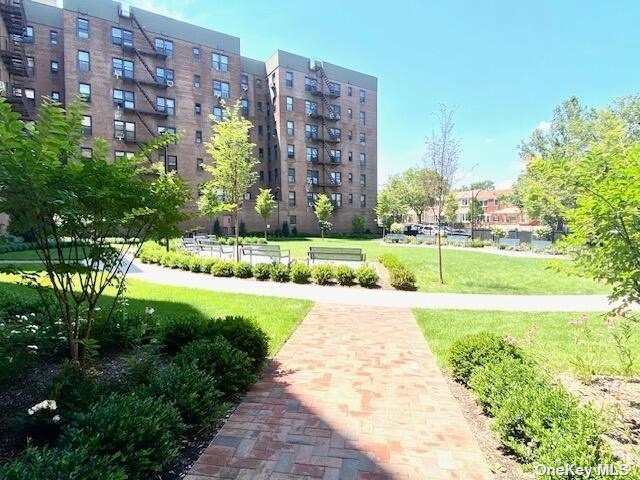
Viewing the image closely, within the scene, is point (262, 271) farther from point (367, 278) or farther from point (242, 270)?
point (367, 278)

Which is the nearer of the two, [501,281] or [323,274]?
[323,274]

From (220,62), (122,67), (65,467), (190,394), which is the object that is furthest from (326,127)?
(65,467)

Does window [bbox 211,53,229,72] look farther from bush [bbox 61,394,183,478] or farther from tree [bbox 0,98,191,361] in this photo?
bush [bbox 61,394,183,478]

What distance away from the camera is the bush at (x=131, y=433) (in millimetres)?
2570

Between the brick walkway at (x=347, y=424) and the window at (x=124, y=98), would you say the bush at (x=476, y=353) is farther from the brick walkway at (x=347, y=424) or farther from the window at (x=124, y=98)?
the window at (x=124, y=98)

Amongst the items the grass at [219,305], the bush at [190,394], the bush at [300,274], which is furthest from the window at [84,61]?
the bush at [190,394]

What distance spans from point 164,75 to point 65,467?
44.6m

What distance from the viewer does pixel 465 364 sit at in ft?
15.8

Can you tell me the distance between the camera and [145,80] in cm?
3872

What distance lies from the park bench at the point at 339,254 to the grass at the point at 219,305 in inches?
218

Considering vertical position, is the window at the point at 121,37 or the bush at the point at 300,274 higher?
the window at the point at 121,37

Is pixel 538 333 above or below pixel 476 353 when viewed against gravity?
below

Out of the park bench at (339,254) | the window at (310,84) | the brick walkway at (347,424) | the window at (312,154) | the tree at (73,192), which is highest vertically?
the window at (310,84)

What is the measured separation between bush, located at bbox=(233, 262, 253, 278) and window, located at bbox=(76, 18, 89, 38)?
1375 inches
